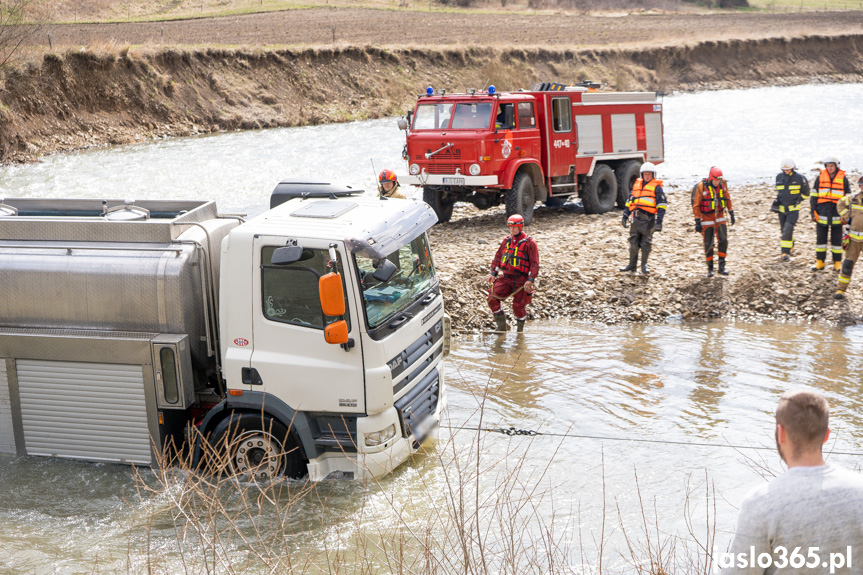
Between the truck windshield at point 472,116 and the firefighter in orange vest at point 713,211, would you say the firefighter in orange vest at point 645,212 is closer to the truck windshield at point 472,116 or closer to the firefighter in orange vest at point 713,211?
the firefighter in orange vest at point 713,211

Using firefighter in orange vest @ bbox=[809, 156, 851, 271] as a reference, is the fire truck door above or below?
above

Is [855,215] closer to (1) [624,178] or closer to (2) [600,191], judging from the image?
(2) [600,191]

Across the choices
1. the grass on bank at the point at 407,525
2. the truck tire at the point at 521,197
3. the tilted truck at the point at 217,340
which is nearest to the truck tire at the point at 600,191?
the truck tire at the point at 521,197

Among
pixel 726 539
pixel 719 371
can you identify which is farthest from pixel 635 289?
pixel 726 539

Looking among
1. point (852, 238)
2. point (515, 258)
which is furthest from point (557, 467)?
→ point (852, 238)

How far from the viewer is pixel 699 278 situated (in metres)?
12.1

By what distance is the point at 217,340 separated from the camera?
21.1 feet

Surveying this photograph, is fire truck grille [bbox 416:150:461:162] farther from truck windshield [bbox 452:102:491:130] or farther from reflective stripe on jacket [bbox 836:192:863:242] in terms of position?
reflective stripe on jacket [bbox 836:192:863:242]

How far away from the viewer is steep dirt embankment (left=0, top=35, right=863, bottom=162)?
29.3m

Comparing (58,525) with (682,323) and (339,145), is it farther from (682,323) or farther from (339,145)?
(339,145)

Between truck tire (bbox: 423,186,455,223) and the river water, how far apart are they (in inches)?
219

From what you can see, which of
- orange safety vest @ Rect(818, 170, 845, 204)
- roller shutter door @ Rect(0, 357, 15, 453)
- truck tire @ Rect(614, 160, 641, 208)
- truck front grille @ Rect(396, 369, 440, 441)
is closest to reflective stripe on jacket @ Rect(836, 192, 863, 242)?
orange safety vest @ Rect(818, 170, 845, 204)

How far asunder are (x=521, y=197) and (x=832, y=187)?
5273 millimetres

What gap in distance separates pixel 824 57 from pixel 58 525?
6426 centimetres
